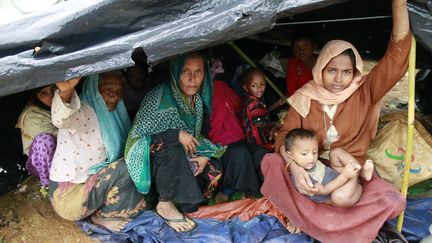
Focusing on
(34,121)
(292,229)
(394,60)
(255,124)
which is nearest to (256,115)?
(255,124)

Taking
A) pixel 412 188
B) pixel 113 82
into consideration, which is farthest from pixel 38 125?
pixel 412 188

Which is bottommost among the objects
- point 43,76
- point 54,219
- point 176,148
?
point 54,219

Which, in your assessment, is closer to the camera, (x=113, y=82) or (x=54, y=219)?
(x=113, y=82)

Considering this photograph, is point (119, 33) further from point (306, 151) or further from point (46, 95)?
point (306, 151)

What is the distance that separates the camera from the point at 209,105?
300 centimetres

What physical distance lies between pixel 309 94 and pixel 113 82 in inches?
46.3

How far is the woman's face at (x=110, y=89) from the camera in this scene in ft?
8.58

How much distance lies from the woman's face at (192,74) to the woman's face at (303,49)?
1205 mm

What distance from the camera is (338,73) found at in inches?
97.8

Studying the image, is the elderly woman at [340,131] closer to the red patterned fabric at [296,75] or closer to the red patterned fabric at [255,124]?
the red patterned fabric at [255,124]

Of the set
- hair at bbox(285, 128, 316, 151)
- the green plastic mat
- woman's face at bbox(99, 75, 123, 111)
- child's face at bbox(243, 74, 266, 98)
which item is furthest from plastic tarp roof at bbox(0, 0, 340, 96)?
the green plastic mat

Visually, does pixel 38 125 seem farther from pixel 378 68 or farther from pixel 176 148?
pixel 378 68

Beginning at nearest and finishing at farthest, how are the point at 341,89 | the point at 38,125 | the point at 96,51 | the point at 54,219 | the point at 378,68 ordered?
Answer: the point at 96,51 < the point at 378,68 < the point at 341,89 < the point at 38,125 < the point at 54,219

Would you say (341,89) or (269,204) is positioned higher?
(341,89)
